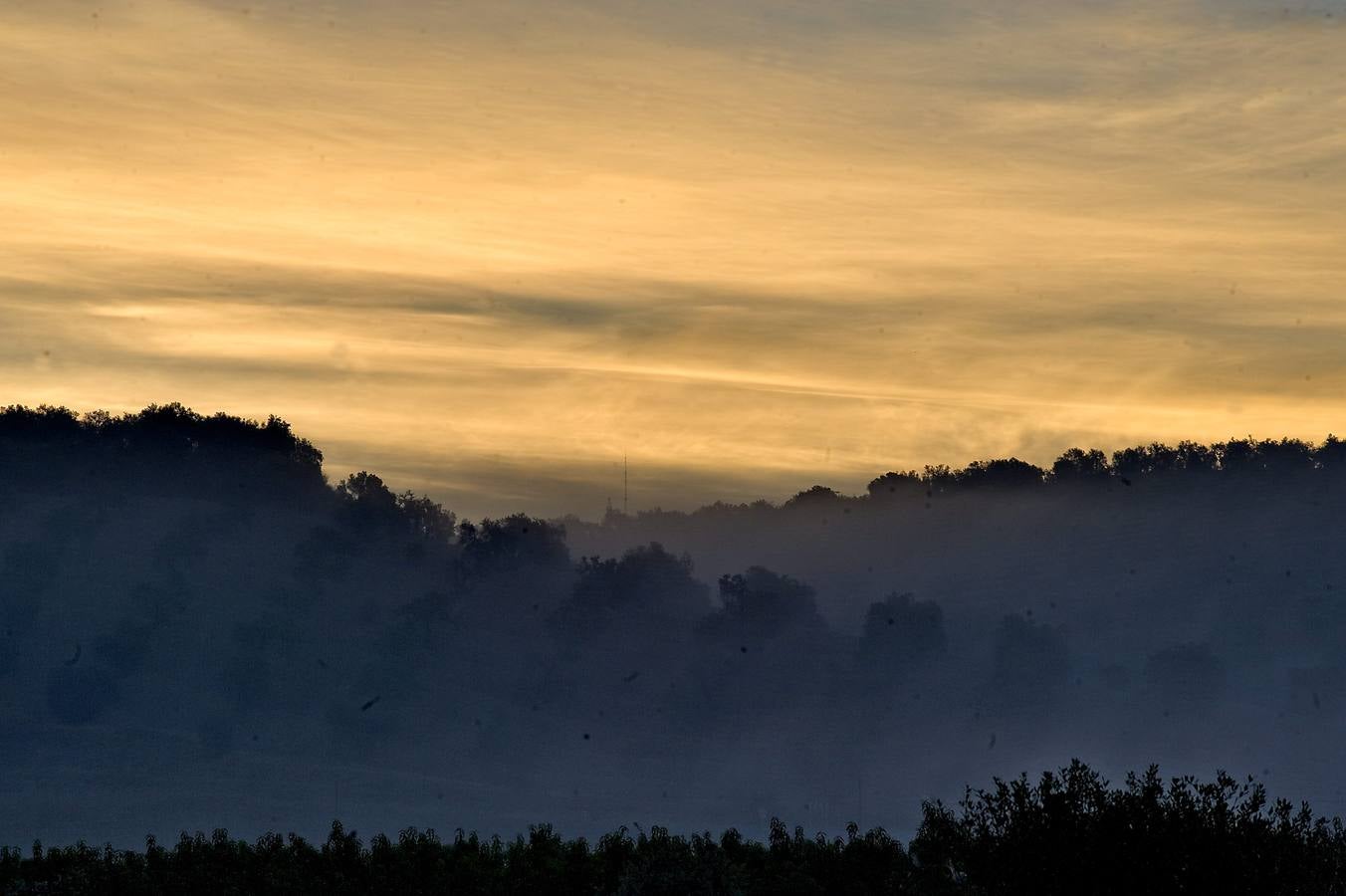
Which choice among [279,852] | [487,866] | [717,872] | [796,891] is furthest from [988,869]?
[279,852]

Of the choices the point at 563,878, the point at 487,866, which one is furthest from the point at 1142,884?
the point at 487,866

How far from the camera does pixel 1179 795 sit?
43.8 m

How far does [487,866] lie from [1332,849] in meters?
31.3

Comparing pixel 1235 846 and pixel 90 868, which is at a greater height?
pixel 1235 846

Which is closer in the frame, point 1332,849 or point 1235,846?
point 1235,846

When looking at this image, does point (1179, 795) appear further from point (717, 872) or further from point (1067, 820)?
point (717, 872)

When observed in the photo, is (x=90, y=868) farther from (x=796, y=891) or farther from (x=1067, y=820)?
(x=1067, y=820)

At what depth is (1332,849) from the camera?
46.3 metres

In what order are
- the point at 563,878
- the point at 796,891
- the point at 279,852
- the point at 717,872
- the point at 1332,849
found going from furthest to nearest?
the point at 279,852, the point at 563,878, the point at 796,891, the point at 717,872, the point at 1332,849

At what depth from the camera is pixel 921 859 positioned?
52.4m

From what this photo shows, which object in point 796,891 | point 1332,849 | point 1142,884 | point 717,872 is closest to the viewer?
point 1142,884

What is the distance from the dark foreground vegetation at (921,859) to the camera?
43.0 meters

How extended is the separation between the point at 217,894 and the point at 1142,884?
3339cm

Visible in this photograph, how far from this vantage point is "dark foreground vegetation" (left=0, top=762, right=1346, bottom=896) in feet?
141
